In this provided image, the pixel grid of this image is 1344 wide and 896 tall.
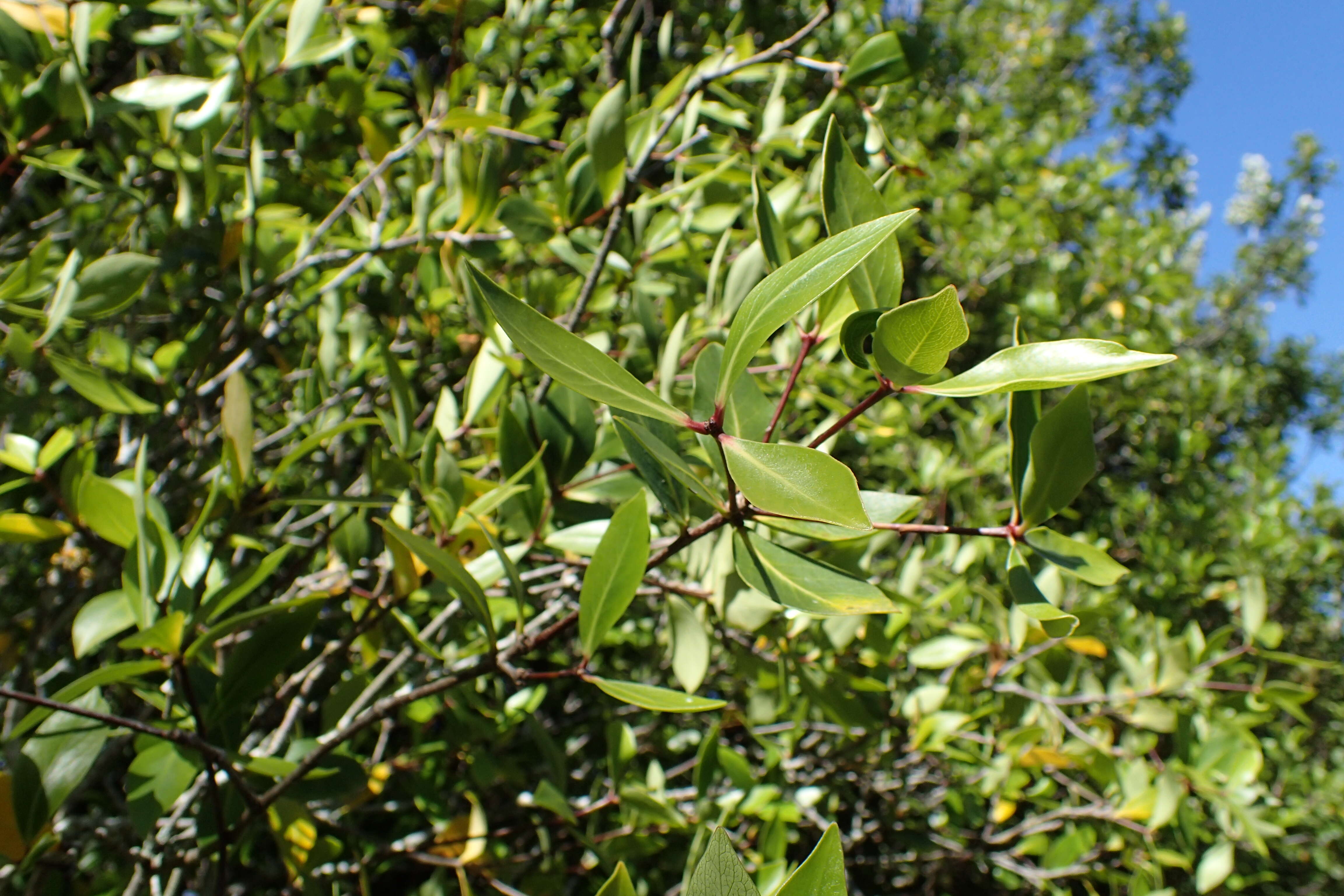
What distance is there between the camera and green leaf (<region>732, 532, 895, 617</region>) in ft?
1.64

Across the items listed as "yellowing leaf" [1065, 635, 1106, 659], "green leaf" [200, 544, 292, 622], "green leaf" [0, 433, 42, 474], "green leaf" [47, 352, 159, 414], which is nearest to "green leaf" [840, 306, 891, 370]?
"green leaf" [200, 544, 292, 622]

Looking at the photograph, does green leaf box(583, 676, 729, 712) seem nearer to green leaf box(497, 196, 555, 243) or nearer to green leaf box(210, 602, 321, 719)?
green leaf box(210, 602, 321, 719)

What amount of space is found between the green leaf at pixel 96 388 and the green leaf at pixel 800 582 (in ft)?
2.80

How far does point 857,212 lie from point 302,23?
1059mm

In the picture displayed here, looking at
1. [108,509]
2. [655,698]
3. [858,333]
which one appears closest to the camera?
[858,333]

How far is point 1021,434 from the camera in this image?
60 cm

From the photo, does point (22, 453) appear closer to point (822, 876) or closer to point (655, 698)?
point (655, 698)

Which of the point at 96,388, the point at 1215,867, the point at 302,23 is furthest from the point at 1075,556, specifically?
the point at 1215,867

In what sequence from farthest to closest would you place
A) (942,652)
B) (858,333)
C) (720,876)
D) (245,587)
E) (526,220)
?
1. (942,652)
2. (526,220)
3. (245,587)
4. (858,333)
5. (720,876)

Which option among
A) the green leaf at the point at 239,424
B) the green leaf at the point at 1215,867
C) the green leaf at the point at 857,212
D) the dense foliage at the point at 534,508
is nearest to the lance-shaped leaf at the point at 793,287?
the dense foliage at the point at 534,508

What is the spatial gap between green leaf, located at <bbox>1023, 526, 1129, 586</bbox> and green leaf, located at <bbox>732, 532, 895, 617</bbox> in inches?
6.9

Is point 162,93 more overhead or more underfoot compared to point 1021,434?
more overhead

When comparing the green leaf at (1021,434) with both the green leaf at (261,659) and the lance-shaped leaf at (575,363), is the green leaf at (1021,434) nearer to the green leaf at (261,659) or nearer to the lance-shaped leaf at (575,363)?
the lance-shaped leaf at (575,363)

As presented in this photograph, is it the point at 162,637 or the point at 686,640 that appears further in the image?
the point at 686,640
